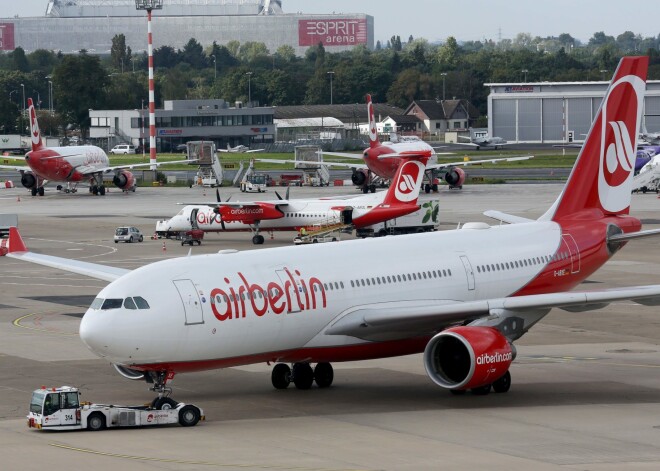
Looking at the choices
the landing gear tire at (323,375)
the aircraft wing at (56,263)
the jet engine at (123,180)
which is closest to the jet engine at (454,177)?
the jet engine at (123,180)

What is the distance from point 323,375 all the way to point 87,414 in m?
9.23

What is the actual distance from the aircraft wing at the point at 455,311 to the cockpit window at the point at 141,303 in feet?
19.9

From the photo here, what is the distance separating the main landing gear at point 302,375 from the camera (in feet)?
133

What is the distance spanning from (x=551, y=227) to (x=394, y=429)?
14.3 m

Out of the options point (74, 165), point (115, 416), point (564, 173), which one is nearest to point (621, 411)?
point (115, 416)

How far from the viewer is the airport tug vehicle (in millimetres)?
34062

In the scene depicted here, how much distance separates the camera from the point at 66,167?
143m

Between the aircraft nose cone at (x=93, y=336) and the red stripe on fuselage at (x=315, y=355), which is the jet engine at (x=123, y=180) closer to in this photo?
the red stripe on fuselage at (x=315, y=355)

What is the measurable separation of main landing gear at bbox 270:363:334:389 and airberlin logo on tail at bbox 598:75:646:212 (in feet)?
42.4

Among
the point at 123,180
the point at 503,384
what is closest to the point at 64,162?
the point at 123,180

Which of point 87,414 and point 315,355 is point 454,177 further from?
point 87,414

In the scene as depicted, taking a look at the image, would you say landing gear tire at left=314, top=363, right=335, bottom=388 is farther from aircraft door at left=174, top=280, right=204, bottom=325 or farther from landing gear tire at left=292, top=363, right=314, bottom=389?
aircraft door at left=174, top=280, right=204, bottom=325

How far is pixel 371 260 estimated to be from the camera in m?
40.2

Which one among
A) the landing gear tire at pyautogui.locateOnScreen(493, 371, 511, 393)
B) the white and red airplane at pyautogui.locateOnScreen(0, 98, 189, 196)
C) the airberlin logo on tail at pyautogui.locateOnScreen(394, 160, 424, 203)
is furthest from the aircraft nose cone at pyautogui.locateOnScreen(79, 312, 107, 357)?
the white and red airplane at pyautogui.locateOnScreen(0, 98, 189, 196)
